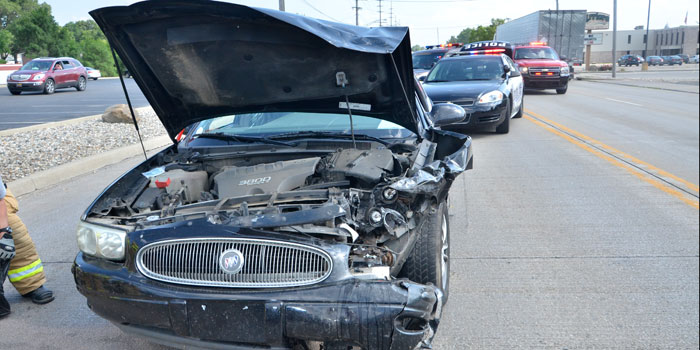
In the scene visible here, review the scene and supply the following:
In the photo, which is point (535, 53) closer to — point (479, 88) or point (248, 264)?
point (479, 88)

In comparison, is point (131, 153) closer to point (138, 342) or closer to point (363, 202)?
point (138, 342)

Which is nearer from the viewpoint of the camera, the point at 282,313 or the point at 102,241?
the point at 282,313

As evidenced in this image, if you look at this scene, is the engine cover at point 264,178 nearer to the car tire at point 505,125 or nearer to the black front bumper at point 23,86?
the car tire at point 505,125

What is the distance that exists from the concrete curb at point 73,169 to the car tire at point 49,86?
751 inches

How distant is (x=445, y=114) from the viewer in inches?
219

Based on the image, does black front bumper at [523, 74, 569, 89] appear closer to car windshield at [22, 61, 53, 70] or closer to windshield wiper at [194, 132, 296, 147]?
windshield wiper at [194, 132, 296, 147]

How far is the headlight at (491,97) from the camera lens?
10.7 metres

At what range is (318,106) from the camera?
443 cm

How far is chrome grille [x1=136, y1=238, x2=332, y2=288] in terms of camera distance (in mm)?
2771

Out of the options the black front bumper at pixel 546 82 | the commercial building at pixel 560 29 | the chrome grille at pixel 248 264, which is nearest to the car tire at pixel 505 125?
the chrome grille at pixel 248 264

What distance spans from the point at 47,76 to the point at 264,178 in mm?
27306

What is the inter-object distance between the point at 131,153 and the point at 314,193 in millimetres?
8215

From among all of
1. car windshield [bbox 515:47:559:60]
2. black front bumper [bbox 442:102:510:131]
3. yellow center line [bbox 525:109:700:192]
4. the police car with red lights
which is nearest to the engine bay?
yellow center line [bbox 525:109:700:192]

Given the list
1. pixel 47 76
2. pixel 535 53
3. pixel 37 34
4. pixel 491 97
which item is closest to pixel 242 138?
pixel 491 97
